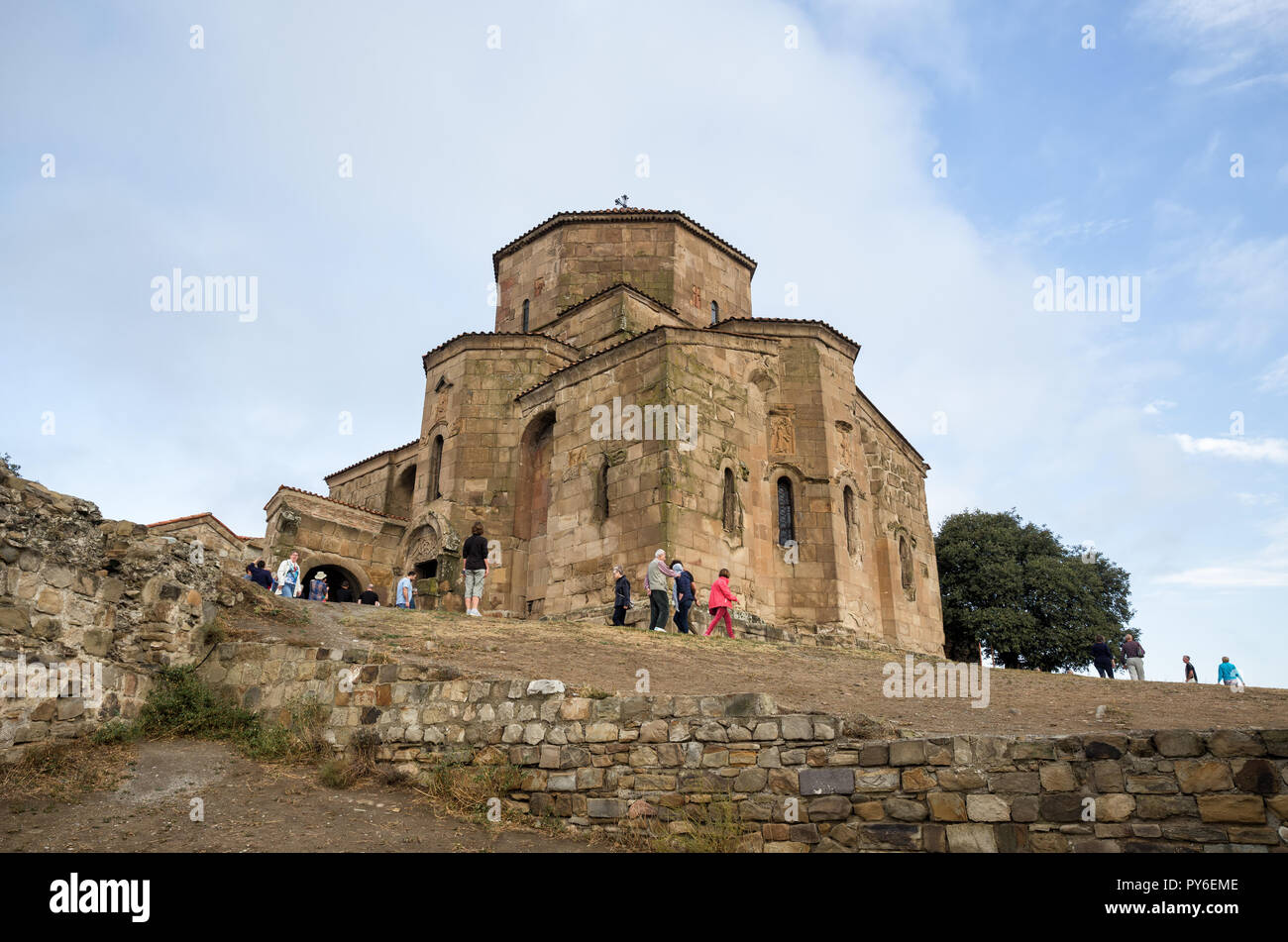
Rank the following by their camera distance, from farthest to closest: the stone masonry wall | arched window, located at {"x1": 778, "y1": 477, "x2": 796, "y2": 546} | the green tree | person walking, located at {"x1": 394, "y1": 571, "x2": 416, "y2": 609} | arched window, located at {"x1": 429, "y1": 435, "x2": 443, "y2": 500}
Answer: the green tree < arched window, located at {"x1": 429, "y1": 435, "x2": 443, "y2": 500} < arched window, located at {"x1": 778, "y1": 477, "x2": 796, "y2": 546} < person walking, located at {"x1": 394, "y1": 571, "x2": 416, "y2": 609} < the stone masonry wall

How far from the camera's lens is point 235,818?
22.8 feet

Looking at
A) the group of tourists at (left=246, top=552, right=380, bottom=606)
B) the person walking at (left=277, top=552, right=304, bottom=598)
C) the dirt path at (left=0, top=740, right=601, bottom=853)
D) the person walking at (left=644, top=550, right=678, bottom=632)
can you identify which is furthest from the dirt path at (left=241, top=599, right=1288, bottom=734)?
the person walking at (left=277, top=552, right=304, bottom=598)

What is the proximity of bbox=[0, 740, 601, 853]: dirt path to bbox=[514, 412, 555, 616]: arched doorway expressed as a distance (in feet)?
37.1

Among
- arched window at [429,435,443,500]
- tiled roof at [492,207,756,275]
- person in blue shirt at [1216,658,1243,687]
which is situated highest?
tiled roof at [492,207,756,275]

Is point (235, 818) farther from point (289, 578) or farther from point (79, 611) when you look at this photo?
point (289, 578)

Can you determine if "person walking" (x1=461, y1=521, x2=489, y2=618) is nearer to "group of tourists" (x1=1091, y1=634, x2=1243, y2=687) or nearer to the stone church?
the stone church

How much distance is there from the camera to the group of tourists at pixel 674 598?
14.5 meters

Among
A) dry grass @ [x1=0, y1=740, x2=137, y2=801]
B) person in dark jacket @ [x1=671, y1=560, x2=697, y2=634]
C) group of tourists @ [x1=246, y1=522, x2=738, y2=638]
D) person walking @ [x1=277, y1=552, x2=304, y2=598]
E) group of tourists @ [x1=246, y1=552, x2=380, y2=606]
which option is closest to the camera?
dry grass @ [x1=0, y1=740, x2=137, y2=801]

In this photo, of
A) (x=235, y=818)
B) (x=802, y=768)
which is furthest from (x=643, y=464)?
(x=235, y=818)

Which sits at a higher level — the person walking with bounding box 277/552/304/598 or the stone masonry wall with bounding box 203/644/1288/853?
the person walking with bounding box 277/552/304/598

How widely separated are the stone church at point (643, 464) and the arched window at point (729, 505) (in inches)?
1.2

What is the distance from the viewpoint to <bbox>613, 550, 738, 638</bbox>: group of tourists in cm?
1448

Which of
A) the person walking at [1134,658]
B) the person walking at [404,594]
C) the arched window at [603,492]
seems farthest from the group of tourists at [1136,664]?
the person walking at [404,594]
